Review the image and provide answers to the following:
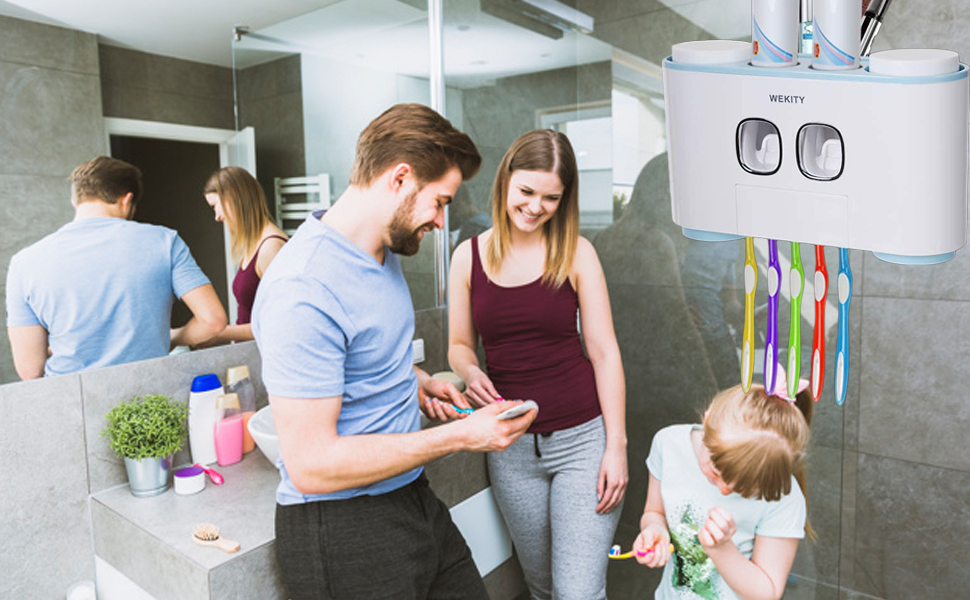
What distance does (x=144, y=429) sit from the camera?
52.6 inches

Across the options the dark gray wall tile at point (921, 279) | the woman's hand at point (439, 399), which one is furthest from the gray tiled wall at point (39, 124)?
the dark gray wall tile at point (921, 279)

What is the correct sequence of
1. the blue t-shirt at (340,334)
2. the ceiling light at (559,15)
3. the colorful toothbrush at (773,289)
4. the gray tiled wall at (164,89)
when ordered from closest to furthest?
the colorful toothbrush at (773,289), the blue t-shirt at (340,334), the gray tiled wall at (164,89), the ceiling light at (559,15)

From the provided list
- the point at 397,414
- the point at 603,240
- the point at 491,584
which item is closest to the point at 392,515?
the point at 397,414

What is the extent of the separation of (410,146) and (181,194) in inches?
24.7

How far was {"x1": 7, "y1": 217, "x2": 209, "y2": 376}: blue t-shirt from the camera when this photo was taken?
1.27 metres

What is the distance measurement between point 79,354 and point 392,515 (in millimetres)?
704

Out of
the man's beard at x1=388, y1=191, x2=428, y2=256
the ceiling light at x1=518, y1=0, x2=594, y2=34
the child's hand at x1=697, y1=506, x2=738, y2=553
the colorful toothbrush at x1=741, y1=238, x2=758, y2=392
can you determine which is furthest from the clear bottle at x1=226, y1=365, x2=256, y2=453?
the ceiling light at x1=518, y1=0, x2=594, y2=34

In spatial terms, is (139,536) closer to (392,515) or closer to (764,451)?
(392,515)

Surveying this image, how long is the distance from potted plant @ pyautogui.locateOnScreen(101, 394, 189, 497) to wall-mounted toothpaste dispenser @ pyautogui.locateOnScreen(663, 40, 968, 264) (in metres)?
1.24

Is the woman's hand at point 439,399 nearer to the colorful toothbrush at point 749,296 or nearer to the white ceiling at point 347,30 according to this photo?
the white ceiling at point 347,30

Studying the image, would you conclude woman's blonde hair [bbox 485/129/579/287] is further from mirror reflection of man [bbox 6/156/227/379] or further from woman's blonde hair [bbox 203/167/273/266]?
mirror reflection of man [bbox 6/156/227/379]

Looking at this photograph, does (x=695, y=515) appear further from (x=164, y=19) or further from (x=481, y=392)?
(x=164, y=19)

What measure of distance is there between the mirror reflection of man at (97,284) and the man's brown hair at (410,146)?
1.79 ft

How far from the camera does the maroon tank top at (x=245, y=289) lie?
1.59 meters
